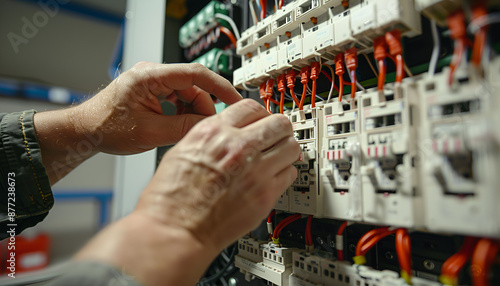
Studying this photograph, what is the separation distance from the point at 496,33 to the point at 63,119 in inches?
47.6

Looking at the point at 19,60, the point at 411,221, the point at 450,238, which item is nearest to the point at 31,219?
the point at 411,221

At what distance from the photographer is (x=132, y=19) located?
164 cm

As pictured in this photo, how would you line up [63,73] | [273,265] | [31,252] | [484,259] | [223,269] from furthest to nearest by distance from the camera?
[63,73] < [31,252] < [223,269] < [273,265] < [484,259]

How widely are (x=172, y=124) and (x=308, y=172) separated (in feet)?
1.55

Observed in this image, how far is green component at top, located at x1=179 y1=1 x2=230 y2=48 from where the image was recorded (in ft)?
4.12

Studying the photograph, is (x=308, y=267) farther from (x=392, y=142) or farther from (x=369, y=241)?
(x=392, y=142)

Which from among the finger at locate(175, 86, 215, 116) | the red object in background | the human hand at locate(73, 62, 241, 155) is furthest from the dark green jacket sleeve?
the red object in background

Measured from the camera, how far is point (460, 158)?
17.4 inches

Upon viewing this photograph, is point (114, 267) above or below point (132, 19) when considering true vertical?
below

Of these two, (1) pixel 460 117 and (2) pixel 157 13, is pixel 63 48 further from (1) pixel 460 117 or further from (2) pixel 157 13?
(1) pixel 460 117

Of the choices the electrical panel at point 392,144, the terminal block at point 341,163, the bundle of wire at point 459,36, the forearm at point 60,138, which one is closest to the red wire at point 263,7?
the electrical panel at point 392,144

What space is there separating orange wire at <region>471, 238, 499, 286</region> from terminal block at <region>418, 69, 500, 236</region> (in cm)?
5

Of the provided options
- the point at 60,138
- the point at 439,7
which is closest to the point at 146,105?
the point at 60,138

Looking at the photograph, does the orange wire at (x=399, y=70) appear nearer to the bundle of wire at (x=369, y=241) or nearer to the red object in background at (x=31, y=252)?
the bundle of wire at (x=369, y=241)
